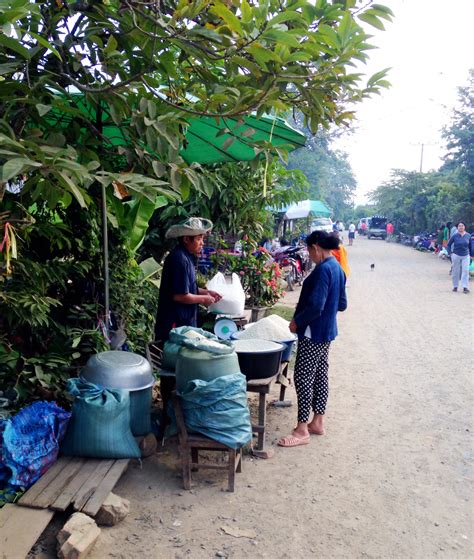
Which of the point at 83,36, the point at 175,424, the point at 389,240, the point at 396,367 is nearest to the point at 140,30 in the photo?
the point at 83,36

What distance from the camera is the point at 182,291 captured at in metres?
4.21

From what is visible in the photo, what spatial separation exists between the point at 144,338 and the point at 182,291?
1526 millimetres

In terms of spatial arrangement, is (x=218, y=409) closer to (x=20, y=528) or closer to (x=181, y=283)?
(x=181, y=283)

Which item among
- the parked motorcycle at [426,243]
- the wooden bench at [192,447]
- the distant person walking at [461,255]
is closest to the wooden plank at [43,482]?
the wooden bench at [192,447]

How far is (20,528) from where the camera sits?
9.12 feet

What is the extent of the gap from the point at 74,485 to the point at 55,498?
162mm

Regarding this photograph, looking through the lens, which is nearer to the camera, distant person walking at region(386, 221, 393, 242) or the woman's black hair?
the woman's black hair

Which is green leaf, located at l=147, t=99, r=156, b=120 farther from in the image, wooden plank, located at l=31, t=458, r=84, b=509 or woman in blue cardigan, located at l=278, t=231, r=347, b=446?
wooden plank, located at l=31, t=458, r=84, b=509

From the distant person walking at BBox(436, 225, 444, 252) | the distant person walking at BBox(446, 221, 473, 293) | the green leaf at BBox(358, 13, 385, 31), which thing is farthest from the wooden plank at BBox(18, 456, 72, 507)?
the distant person walking at BBox(436, 225, 444, 252)

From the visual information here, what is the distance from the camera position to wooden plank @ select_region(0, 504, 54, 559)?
2.64 m

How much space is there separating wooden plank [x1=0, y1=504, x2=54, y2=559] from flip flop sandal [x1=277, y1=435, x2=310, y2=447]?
196cm

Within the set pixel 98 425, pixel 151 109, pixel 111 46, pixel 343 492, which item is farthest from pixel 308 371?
pixel 111 46

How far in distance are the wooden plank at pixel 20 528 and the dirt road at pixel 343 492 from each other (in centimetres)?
34

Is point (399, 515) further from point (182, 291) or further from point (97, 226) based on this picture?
point (97, 226)
